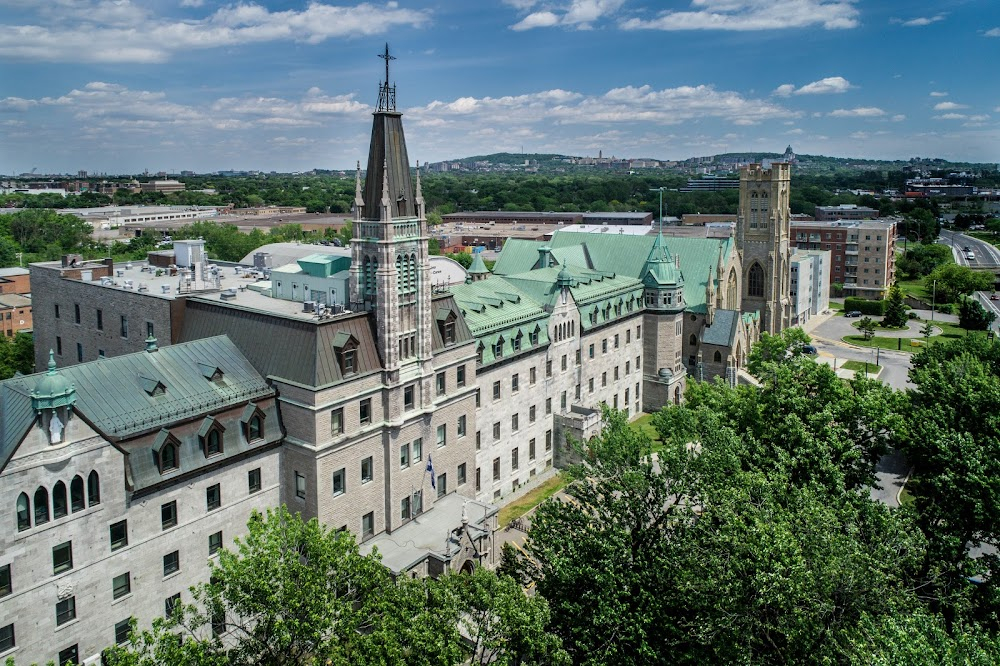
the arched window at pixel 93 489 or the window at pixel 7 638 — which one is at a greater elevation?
the arched window at pixel 93 489

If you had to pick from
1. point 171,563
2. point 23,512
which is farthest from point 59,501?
point 171,563

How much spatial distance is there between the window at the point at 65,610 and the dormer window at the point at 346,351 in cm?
2006

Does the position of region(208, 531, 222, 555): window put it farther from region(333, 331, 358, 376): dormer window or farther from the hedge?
the hedge

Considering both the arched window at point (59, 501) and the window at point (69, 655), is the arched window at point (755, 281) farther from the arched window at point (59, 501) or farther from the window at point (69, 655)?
the window at point (69, 655)

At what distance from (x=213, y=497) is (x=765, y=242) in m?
88.7

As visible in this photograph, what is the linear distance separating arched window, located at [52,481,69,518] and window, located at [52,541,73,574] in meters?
1.68

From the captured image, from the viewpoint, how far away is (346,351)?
5109 cm

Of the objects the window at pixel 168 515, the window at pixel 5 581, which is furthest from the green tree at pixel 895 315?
the window at pixel 5 581

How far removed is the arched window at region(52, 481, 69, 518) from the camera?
39.1 metres

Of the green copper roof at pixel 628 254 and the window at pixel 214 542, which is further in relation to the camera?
the green copper roof at pixel 628 254

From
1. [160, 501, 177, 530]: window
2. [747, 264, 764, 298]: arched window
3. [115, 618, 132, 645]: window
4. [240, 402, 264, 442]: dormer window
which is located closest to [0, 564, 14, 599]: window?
[115, 618, 132, 645]: window

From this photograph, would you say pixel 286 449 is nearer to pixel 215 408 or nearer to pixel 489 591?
pixel 215 408

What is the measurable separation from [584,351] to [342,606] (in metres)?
54.0

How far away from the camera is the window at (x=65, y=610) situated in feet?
131
